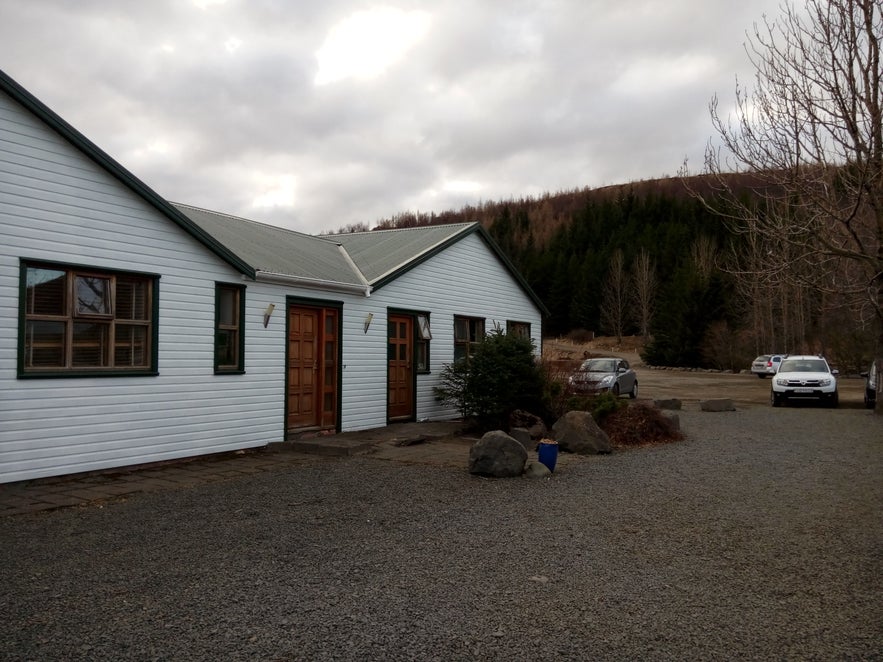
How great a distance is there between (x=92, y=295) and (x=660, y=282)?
7395 cm

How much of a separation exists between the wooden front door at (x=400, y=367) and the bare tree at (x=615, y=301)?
197ft

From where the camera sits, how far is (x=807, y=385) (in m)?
21.1

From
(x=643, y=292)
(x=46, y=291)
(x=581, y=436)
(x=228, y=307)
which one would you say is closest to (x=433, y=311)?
(x=581, y=436)

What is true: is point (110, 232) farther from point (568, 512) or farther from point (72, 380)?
point (568, 512)

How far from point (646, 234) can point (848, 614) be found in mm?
87779

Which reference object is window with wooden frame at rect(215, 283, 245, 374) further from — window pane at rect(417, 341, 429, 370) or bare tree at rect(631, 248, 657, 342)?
bare tree at rect(631, 248, 657, 342)

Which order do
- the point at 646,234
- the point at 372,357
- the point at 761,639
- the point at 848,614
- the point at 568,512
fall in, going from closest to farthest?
the point at 761,639, the point at 848,614, the point at 568,512, the point at 372,357, the point at 646,234

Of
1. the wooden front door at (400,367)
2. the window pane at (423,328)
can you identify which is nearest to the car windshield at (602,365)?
the window pane at (423,328)

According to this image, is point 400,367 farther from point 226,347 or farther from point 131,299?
point 131,299

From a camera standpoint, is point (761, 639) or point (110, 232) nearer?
point (761, 639)

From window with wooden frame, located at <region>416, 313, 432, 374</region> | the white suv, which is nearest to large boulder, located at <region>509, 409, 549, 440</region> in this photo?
window with wooden frame, located at <region>416, 313, 432, 374</region>

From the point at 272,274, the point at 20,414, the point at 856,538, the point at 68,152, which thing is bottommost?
the point at 856,538

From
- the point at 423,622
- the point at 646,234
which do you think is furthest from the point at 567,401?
the point at 646,234

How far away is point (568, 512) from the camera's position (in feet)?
24.1
